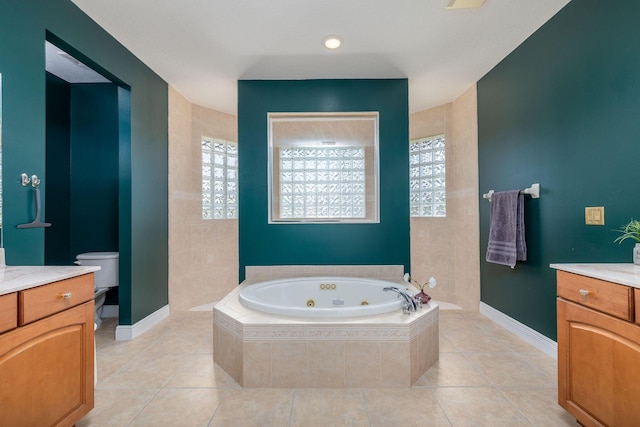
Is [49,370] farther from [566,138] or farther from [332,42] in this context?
[566,138]

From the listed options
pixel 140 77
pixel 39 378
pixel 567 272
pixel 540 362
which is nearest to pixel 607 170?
pixel 567 272

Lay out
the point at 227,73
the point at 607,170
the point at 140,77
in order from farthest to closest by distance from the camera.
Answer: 1. the point at 227,73
2. the point at 140,77
3. the point at 607,170

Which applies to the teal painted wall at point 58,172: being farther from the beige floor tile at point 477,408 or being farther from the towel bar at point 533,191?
the towel bar at point 533,191

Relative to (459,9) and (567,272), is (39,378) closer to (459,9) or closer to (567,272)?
(567,272)

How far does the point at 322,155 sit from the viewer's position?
10.9 feet

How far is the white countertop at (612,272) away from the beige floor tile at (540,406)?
2.59 feet

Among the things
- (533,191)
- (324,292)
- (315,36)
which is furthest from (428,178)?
(315,36)

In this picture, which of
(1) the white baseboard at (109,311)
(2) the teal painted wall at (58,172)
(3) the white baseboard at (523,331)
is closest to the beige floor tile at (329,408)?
(3) the white baseboard at (523,331)

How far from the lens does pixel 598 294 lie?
132cm

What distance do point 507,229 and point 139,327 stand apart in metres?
3.38

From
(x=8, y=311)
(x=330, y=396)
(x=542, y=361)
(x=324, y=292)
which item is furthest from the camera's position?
(x=324, y=292)

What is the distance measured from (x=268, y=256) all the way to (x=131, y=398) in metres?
1.63

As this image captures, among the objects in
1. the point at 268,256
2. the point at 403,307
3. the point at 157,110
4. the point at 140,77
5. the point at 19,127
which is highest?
the point at 140,77

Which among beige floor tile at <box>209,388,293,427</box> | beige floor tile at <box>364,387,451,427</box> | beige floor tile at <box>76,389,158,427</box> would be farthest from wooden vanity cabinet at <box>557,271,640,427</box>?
beige floor tile at <box>76,389,158,427</box>
